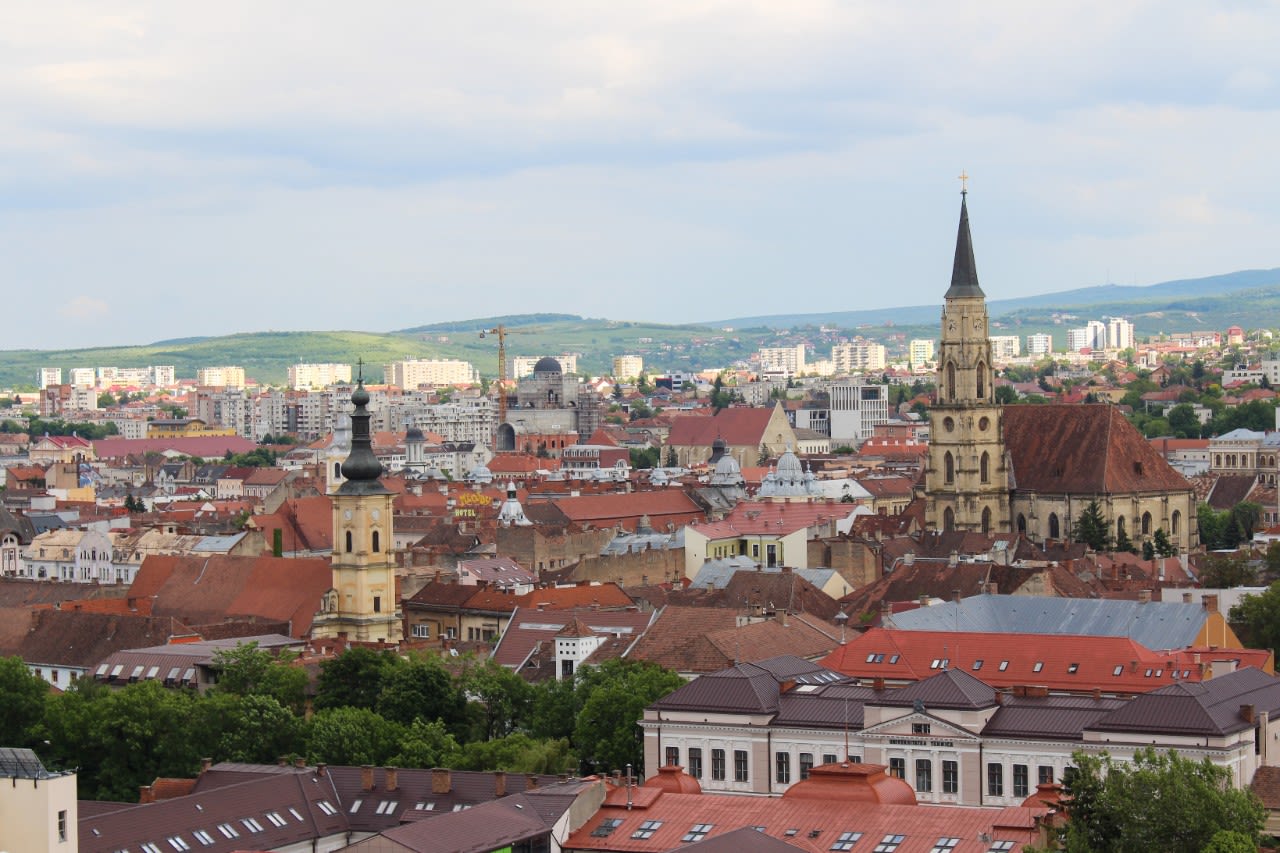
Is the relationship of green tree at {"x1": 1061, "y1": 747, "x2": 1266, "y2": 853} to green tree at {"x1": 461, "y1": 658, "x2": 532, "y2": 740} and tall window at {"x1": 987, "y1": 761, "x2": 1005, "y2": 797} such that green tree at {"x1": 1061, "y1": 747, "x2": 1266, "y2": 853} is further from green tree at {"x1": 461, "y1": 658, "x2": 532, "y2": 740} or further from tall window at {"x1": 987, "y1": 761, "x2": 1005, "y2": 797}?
green tree at {"x1": 461, "y1": 658, "x2": 532, "y2": 740}

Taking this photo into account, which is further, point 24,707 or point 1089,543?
point 1089,543

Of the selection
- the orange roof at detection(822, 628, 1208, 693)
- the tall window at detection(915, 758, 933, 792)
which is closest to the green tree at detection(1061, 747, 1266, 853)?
the tall window at detection(915, 758, 933, 792)

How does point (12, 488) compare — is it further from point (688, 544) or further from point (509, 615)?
point (509, 615)

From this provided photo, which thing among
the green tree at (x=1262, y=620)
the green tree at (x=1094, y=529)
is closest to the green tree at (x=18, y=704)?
the green tree at (x=1262, y=620)

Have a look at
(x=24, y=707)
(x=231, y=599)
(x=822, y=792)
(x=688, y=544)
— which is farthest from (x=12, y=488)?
(x=822, y=792)

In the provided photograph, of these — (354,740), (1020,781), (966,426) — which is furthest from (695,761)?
(966,426)

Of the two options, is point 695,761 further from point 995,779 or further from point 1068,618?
point 1068,618

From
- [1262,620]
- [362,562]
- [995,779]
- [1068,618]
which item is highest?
[362,562]
